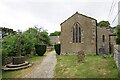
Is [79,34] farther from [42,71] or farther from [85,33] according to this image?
[42,71]

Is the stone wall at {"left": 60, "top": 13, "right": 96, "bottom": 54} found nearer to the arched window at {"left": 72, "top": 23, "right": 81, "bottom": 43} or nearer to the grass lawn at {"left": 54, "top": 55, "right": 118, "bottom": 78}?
the arched window at {"left": 72, "top": 23, "right": 81, "bottom": 43}

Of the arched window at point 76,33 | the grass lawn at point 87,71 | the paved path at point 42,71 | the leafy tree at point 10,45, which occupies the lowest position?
the paved path at point 42,71

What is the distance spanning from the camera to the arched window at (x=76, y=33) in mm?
30406

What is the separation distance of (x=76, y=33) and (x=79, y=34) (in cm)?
57

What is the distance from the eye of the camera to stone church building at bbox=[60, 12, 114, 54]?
30.1m

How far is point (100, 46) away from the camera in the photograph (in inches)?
1248

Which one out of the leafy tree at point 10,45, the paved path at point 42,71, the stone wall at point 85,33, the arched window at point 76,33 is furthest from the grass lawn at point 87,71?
the arched window at point 76,33

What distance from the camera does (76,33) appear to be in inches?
1200

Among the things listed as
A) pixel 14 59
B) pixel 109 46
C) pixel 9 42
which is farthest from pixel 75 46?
pixel 14 59

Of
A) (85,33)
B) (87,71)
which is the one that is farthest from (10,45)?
(87,71)

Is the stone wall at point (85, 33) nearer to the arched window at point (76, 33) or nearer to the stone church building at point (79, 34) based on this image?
the stone church building at point (79, 34)

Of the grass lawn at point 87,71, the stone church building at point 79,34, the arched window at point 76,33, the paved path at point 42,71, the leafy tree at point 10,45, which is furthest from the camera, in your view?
the arched window at point 76,33

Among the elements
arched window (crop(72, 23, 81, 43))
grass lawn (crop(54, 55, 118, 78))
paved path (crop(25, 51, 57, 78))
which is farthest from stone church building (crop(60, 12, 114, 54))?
grass lawn (crop(54, 55, 118, 78))

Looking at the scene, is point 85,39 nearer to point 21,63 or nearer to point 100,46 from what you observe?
point 100,46
